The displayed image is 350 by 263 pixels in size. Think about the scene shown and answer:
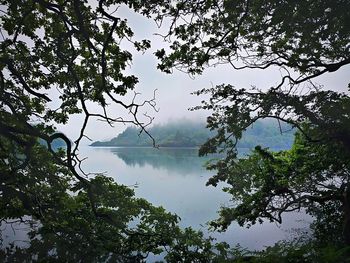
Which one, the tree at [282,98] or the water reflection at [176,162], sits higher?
the tree at [282,98]

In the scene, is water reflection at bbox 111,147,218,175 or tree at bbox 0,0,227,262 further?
water reflection at bbox 111,147,218,175

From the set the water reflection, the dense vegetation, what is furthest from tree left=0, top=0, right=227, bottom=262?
the water reflection

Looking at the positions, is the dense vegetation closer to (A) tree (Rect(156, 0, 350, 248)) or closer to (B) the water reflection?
(A) tree (Rect(156, 0, 350, 248))

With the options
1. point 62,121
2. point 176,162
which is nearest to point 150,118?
point 62,121

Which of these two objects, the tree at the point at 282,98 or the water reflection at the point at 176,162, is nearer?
the tree at the point at 282,98

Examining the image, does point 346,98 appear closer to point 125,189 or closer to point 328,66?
point 328,66

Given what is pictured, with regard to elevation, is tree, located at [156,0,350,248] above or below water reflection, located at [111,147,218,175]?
above

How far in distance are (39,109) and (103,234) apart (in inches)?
187

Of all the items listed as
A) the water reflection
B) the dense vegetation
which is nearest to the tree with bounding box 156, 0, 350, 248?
the dense vegetation

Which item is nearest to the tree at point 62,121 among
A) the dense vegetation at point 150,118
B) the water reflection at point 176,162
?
the dense vegetation at point 150,118

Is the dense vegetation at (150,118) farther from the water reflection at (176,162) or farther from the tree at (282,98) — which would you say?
Answer: the water reflection at (176,162)

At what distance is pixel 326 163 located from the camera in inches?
456

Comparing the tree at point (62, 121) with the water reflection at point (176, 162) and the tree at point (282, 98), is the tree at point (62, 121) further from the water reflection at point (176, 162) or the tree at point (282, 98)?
the water reflection at point (176, 162)

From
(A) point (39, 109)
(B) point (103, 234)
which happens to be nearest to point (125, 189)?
(B) point (103, 234)
